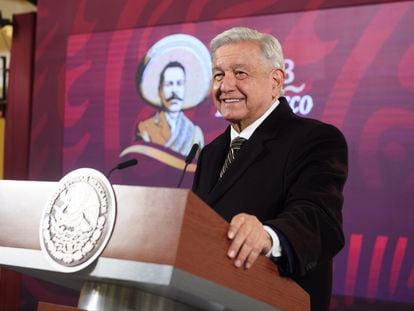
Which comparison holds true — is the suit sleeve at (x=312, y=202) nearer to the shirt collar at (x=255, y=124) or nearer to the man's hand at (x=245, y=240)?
the man's hand at (x=245, y=240)

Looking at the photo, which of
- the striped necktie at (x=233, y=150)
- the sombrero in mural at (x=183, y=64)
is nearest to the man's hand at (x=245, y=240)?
the striped necktie at (x=233, y=150)

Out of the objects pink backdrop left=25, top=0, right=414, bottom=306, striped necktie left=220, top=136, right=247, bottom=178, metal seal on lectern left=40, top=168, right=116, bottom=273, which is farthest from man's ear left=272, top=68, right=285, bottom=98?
pink backdrop left=25, top=0, right=414, bottom=306

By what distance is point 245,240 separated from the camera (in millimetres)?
1109

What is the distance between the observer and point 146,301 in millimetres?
1127

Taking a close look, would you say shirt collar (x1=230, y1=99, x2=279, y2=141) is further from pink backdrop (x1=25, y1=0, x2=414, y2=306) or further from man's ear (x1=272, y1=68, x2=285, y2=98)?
pink backdrop (x1=25, y1=0, x2=414, y2=306)

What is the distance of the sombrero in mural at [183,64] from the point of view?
144 inches

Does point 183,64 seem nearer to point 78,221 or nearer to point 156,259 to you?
point 78,221

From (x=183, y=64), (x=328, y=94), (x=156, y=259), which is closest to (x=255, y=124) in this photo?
(x=156, y=259)

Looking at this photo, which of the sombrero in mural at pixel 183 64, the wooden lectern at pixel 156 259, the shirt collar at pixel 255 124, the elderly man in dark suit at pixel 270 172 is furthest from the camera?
the sombrero in mural at pixel 183 64

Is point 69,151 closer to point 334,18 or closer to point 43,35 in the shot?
point 43,35

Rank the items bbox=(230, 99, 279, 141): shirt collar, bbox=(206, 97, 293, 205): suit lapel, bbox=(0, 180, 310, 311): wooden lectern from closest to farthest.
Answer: bbox=(0, 180, 310, 311): wooden lectern, bbox=(206, 97, 293, 205): suit lapel, bbox=(230, 99, 279, 141): shirt collar

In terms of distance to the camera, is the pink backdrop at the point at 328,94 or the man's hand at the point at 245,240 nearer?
the man's hand at the point at 245,240

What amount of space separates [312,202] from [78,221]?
1.70 ft

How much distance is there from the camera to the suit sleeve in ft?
4.10
